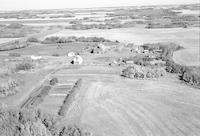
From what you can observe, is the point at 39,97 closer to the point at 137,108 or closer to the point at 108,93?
the point at 108,93

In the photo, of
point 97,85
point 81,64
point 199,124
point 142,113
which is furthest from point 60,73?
point 199,124

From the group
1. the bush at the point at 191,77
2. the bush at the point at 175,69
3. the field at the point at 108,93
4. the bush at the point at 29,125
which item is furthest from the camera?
the bush at the point at 175,69

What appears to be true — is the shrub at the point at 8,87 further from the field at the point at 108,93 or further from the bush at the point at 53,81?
the bush at the point at 53,81

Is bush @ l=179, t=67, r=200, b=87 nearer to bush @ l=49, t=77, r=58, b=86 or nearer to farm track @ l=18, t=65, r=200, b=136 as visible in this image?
farm track @ l=18, t=65, r=200, b=136

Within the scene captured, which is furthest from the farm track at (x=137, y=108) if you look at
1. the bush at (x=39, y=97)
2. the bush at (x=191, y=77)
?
the bush at (x=39, y=97)

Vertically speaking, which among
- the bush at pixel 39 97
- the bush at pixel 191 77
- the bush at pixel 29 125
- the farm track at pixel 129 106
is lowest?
the bush at pixel 39 97

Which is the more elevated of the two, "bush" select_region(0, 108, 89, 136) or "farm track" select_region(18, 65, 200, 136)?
"bush" select_region(0, 108, 89, 136)

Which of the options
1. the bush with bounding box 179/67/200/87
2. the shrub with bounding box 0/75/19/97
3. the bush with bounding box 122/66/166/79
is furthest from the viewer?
the bush with bounding box 122/66/166/79

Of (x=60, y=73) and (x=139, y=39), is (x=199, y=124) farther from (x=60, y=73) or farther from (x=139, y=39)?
(x=139, y=39)

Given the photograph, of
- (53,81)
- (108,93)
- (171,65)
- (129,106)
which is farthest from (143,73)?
(53,81)

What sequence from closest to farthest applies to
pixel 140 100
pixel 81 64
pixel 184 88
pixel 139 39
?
1. pixel 140 100
2. pixel 184 88
3. pixel 81 64
4. pixel 139 39

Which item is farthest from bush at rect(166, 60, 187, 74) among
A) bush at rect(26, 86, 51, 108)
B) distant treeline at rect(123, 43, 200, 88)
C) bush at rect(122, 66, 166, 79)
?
bush at rect(26, 86, 51, 108)
